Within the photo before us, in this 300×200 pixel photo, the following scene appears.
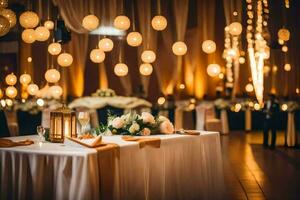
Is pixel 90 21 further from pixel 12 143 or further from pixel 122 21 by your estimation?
pixel 12 143

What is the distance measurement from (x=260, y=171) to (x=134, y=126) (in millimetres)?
3209

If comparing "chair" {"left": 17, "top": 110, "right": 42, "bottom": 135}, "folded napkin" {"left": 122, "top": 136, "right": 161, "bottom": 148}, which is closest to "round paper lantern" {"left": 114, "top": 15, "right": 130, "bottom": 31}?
"folded napkin" {"left": 122, "top": 136, "right": 161, "bottom": 148}

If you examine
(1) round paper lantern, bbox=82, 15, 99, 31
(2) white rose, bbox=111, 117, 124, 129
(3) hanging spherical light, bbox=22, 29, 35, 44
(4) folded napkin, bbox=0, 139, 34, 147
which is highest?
(1) round paper lantern, bbox=82, 15, 99, 31

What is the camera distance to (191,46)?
47.0 ft

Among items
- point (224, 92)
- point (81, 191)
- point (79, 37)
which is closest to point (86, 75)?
point (79, 37)

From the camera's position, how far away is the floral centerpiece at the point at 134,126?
4.40 meters

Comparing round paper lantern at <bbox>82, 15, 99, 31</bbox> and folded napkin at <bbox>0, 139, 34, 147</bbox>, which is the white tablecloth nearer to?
folded napkin at <bbox>0, 139, 34, 147</bbox>

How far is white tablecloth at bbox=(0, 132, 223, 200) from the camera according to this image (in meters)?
3.35

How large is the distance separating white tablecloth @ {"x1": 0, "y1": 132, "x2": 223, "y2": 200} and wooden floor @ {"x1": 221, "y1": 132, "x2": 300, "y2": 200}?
82cm

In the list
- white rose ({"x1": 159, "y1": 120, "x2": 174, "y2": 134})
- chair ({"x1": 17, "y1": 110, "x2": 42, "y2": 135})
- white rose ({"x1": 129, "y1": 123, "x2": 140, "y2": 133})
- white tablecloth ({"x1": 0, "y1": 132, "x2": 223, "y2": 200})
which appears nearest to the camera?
white tablecloth ({"x1": 0, "y1": 132, "x2": 223, "y2": 200})

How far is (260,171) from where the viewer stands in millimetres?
6859

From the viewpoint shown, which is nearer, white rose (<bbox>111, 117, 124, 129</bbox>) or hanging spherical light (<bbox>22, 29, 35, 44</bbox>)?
white rose (<bbox>111, 117, 124, 129</bbox>)

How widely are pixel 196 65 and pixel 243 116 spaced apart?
227cm

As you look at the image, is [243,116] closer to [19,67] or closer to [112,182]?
[19,67]
